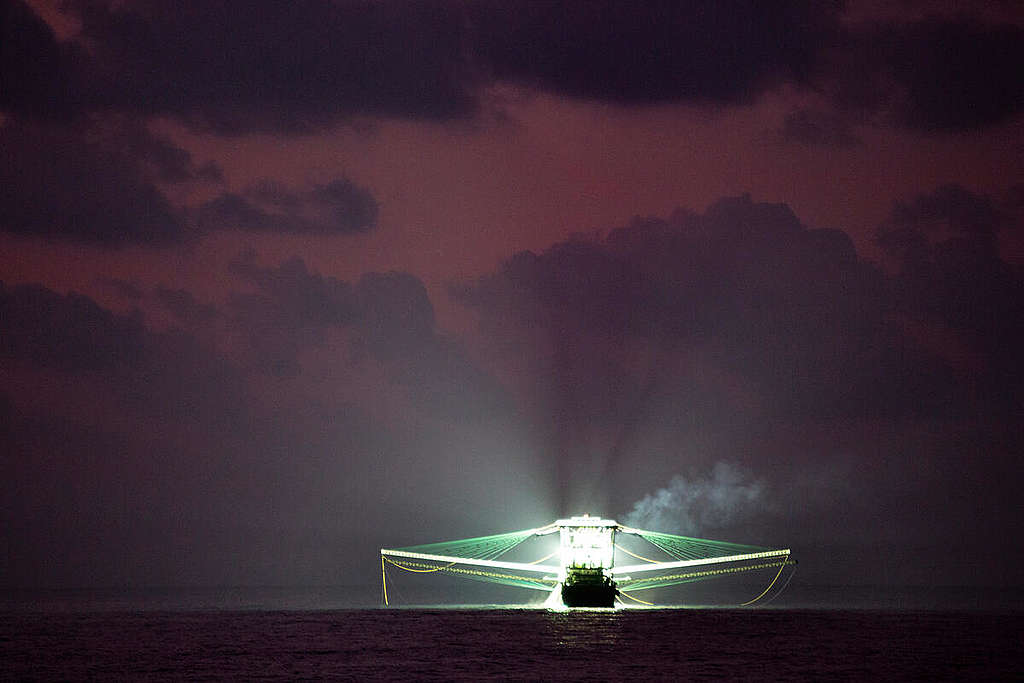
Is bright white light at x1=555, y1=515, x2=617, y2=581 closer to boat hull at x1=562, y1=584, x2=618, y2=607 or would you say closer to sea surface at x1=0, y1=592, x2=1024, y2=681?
boat hull at x1=562, y1=584, x2=618, y2=607

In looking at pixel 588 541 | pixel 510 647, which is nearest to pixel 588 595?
pixel 588 541

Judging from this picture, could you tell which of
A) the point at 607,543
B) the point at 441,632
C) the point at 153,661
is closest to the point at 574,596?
the point at 607,543

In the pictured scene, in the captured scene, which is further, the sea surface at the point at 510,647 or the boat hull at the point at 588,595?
the boat hull at the point at 588,595

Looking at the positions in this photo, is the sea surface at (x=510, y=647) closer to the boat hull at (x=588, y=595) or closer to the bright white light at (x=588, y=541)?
the boat hull at (x=588, y=595)

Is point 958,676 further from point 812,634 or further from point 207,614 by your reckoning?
point 207,614

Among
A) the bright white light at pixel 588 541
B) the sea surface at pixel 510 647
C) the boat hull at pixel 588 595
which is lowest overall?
the sea surface at pixel 510 647

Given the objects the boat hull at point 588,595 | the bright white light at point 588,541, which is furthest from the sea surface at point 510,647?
the bright white light at point 588,541

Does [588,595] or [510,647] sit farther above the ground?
[588,595]

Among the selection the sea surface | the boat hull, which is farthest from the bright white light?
the sea surface

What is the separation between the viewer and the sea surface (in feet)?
304

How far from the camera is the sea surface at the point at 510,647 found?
304 ft

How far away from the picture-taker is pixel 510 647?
113938 mm

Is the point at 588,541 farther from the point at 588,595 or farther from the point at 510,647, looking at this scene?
the point at 510,647

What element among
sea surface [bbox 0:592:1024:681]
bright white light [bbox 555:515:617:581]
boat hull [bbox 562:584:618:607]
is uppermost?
bright white light [bbox 555:515:617:581]
